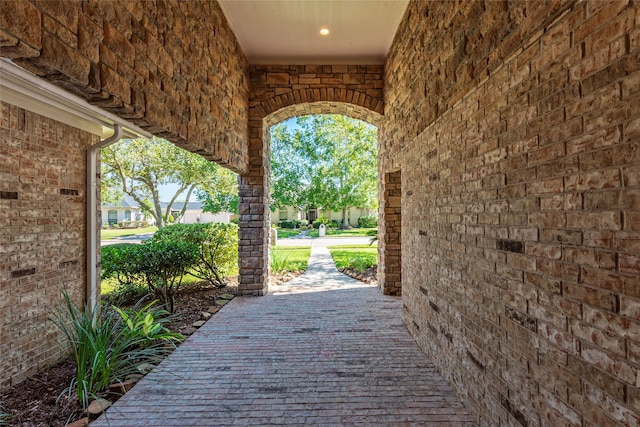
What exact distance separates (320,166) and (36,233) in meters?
14.8

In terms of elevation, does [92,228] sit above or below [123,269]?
above

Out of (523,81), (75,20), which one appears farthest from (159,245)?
(523,81)

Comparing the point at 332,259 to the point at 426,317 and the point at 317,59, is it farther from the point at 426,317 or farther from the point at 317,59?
the point at 426,317

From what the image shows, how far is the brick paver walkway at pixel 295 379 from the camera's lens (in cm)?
233

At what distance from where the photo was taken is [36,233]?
299 centimetres

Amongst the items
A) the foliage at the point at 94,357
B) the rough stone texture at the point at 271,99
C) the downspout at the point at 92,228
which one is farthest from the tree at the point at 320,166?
the foliage at the point at 94,357

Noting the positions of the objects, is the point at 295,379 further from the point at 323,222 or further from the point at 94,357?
the point at 323,222

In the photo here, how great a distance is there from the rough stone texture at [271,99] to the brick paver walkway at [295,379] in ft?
4.41

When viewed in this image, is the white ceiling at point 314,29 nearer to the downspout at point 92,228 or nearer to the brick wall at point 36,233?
the downspout at point 92,228

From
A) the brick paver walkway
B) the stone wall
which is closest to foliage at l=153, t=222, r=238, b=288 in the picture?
the brick paver walkway

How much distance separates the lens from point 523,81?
1753 millimetres

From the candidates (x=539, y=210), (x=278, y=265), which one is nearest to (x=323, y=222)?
(x=278, y=265)

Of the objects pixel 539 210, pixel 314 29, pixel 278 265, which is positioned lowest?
pixel 278 265

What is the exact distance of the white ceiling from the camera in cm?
413
